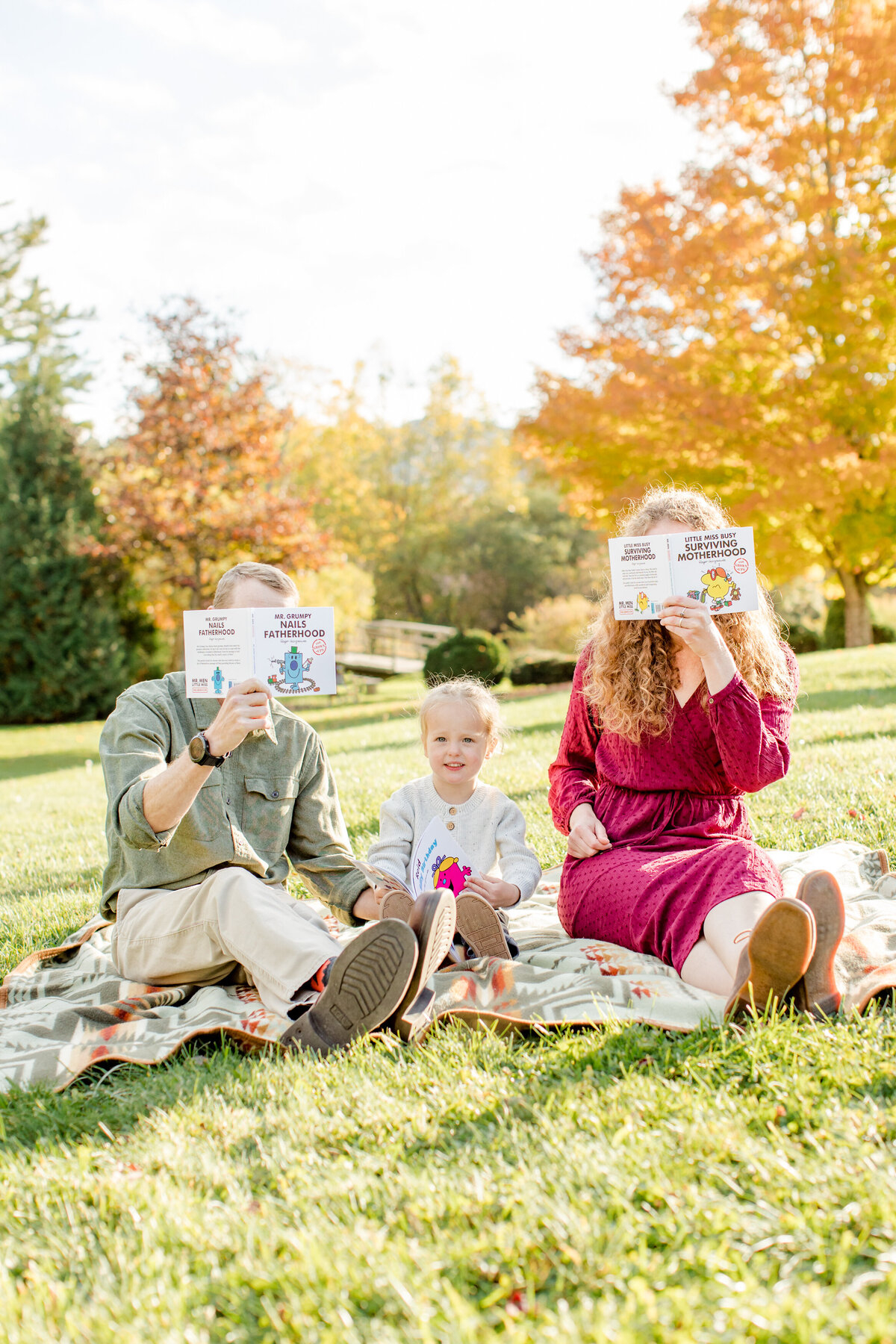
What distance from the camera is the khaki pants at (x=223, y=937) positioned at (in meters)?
2.53

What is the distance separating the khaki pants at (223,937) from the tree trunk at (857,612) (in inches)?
603

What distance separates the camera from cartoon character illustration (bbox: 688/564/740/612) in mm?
2971

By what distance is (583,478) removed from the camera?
13164 mm

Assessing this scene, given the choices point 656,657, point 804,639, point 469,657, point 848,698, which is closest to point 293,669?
point 656,657

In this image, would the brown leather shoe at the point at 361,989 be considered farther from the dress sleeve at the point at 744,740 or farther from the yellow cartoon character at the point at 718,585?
the yellow cartoon character at the point at 718,585

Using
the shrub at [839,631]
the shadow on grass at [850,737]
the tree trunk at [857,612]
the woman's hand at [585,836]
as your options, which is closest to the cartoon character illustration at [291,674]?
the woman's hand at [585,836]

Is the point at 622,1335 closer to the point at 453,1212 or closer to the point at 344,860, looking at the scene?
the point at 453,1212

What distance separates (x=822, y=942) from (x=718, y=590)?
1162 mm

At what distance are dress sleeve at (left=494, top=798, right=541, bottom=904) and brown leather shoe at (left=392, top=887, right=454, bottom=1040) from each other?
0.81 metres

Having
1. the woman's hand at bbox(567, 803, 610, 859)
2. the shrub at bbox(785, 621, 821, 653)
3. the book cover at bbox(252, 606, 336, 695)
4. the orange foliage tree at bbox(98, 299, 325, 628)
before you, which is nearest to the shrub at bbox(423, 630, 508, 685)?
the orange foliage tree at bbox(98, 299, 325, 628)

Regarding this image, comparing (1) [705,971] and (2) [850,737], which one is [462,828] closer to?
(1) [705,971]

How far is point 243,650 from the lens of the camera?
2.80 meters

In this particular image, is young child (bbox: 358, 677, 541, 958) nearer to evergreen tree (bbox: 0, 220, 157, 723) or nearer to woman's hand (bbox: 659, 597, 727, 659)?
woman's hand (bbox: 659, 597, 727, 659)

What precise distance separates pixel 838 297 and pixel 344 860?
10.5 meters
